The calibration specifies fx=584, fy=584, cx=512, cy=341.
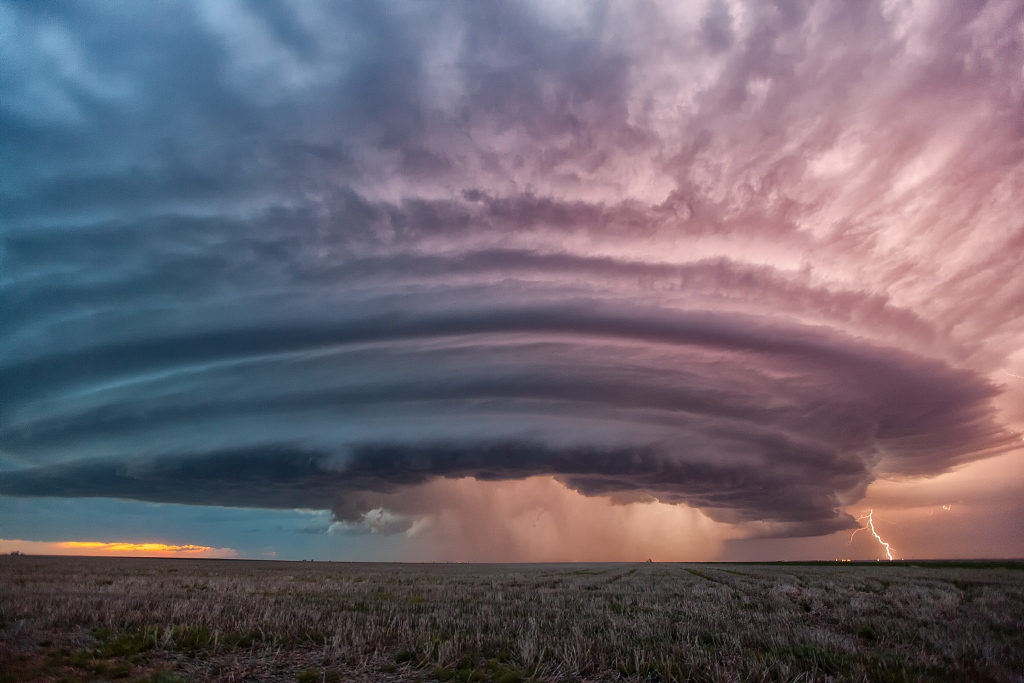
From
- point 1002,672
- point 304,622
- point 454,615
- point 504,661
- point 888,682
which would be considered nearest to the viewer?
point 888,682

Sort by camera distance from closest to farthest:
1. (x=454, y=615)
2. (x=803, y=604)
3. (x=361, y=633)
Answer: (x=361, y=633) < (x=454, y=615) < (x=803, y=604)

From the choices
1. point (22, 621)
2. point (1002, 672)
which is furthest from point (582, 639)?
point (22, 621)

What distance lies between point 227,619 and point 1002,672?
18659 mm

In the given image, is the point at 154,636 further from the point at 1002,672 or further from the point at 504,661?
the point at 1002,672

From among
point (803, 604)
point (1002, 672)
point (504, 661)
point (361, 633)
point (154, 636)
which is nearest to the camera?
point (1002, 672)

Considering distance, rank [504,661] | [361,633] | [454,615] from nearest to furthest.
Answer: [504,661], [361,633], [454,615]

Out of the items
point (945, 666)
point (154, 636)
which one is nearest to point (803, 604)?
point (945, 666)

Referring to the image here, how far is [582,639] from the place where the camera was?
14000 mm

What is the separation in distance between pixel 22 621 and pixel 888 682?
2071 centimetres

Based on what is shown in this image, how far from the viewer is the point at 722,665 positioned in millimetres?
11938

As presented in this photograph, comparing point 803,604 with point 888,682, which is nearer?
point 888,682

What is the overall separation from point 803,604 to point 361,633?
61.8 ft

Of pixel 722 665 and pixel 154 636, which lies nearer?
pixel 722 665

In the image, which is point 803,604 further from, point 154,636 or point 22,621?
point 22,621
